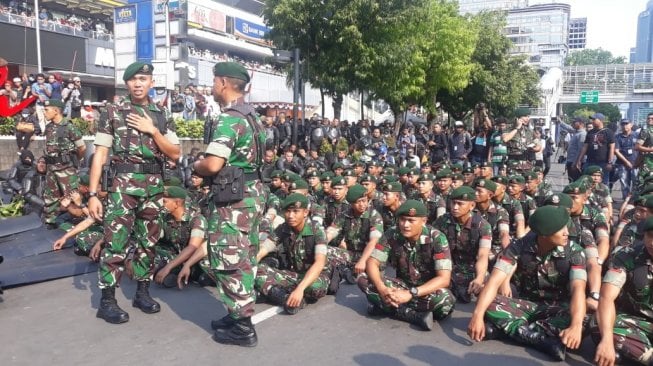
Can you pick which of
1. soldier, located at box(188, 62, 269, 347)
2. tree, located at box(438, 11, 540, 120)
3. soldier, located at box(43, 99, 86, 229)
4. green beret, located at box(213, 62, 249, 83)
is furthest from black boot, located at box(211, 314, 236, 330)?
tree, located at box(438, 11, 540, 120)

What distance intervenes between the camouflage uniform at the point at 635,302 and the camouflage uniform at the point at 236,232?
2.18 m

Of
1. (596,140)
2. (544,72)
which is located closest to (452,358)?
(596,140)

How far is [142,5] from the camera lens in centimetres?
1903

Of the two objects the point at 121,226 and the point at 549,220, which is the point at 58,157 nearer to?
the point at 121,226

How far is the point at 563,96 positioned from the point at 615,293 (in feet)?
178

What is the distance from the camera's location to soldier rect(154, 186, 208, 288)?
5012 millimetres

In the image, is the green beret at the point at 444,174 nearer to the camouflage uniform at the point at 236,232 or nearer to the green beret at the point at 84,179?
the camouflage uniform at the point at 236,232

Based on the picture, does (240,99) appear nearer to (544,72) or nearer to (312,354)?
(312,354)

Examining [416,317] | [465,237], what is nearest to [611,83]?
[465,237]

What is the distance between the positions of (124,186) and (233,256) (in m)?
1.08

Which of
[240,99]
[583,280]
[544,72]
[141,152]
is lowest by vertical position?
[583,280]

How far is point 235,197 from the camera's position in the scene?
134 inches

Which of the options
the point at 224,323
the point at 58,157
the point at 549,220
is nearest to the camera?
the point at 549,220

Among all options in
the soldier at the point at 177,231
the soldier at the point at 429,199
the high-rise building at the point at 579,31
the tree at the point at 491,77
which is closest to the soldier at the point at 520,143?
the soldier at the point at 429,199
